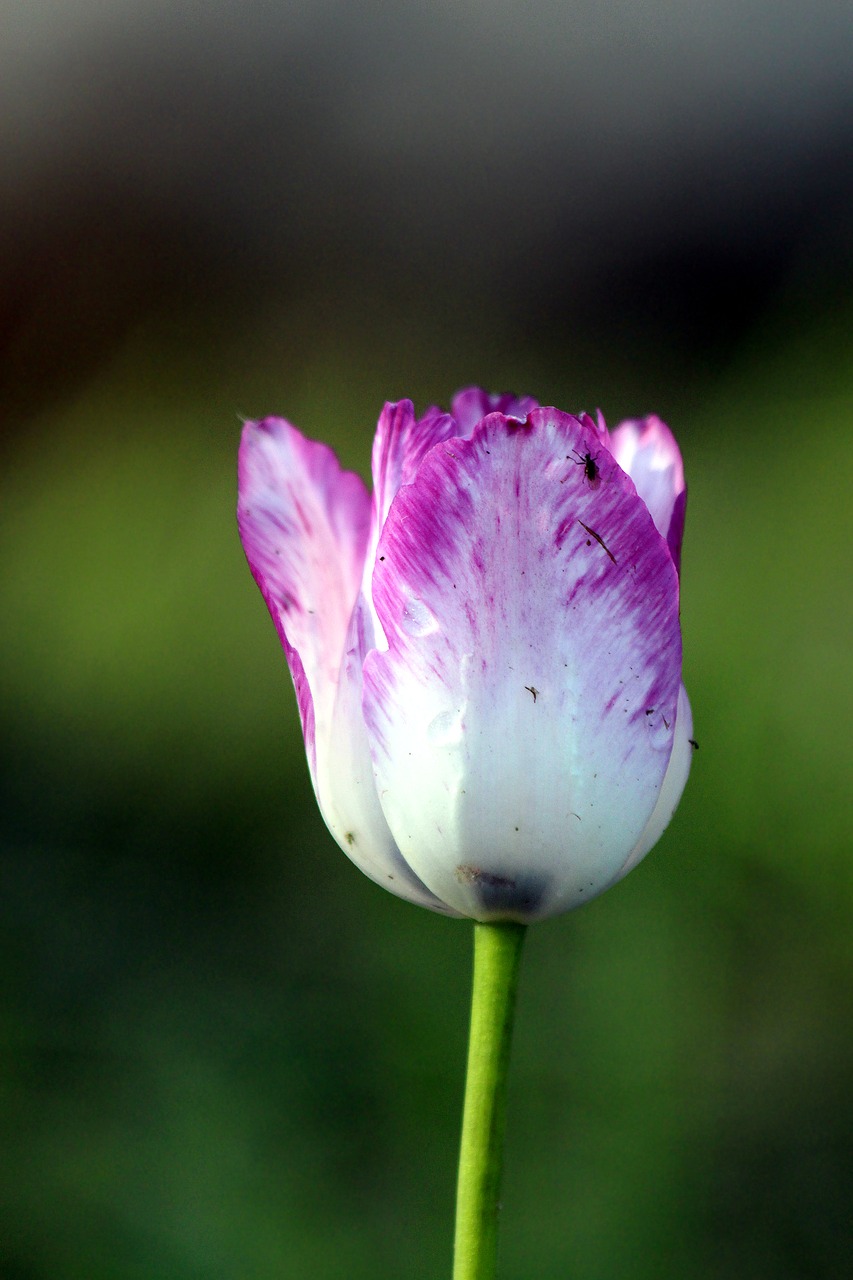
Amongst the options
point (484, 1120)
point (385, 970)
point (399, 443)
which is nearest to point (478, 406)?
point (399, 443)

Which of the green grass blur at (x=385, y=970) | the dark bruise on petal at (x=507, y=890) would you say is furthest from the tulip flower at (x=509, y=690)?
the green grass blur at (x=385, y=970)

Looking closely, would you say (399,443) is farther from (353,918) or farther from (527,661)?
(353,918)

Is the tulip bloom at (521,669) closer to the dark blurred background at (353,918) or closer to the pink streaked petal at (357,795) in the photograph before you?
the pink streaked petal at (357,795)

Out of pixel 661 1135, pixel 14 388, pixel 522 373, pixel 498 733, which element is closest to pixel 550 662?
pixel 498 733

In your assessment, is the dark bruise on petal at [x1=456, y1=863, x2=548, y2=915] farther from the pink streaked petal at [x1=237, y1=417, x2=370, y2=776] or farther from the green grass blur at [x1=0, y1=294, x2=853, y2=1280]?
the green grass blur at [x1=0, y1=294, x2=853, y2=1280]

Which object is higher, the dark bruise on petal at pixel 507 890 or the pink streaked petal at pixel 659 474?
the pink streaked petal at pixel 659 474

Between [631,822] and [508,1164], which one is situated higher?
[631,822]

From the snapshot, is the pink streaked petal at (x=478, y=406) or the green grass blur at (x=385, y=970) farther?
the green grass blur at (x=385, y=970)

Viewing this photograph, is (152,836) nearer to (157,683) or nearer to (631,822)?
(157,683)
